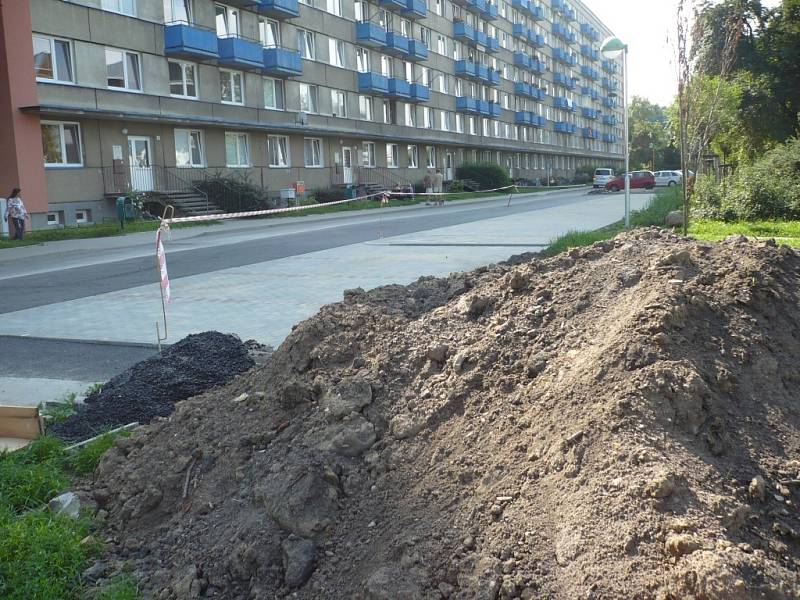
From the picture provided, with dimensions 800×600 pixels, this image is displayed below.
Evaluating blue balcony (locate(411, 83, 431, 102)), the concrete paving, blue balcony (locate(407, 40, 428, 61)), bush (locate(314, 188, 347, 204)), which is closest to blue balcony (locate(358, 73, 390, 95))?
blue balcony (locate(411, 83, 431, 102))

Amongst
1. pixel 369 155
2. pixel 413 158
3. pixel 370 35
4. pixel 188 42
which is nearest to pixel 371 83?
pixel 370 35

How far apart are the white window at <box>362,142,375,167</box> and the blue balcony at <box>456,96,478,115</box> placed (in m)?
16.4

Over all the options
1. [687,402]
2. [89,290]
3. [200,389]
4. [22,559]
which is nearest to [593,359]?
[687,402]

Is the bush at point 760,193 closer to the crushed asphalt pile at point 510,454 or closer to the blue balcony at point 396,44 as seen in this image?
the crushed asphalt pile at point 510,454

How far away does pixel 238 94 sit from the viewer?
37.2 m

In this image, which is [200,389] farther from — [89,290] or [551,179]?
[551,179]

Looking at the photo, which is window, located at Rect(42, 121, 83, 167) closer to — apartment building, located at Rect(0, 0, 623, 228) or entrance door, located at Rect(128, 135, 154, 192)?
apartment building, located at Rect(0, 0, 623, 228)

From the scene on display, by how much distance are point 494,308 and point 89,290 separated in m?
10.5

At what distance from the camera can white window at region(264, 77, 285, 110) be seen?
129 ft

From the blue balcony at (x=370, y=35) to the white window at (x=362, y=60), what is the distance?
47 cm

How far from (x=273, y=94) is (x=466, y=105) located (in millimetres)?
27424

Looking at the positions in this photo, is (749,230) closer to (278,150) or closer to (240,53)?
(240,53)

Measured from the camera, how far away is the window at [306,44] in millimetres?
42156

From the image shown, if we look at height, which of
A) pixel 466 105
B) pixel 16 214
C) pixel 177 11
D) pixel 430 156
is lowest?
pixel 16 214
